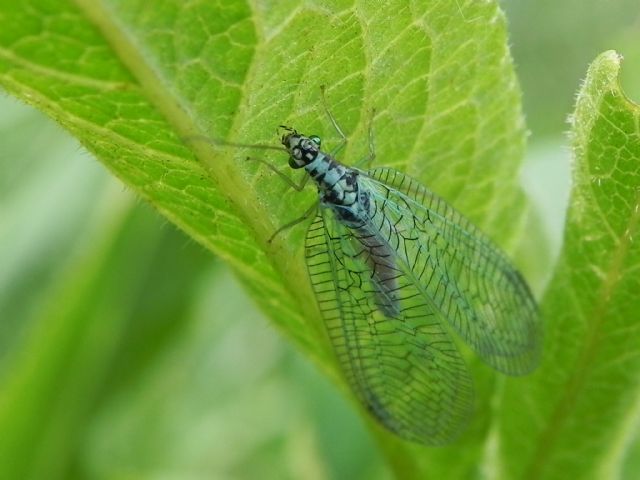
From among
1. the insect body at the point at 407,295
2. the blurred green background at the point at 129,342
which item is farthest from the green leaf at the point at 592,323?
the blurred green background at the point at 129,342

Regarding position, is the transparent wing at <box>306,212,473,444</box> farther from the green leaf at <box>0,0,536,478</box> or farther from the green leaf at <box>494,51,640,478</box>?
the green leaf at <box>494,51,640,478</box>

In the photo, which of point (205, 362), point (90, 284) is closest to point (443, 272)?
point (90, 284)

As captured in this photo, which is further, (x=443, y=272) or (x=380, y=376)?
(x=443, y=272)

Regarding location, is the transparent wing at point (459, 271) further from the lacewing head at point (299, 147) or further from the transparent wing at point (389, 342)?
the lacewing head at point (299, 147)

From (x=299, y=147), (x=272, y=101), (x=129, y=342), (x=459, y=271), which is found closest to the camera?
(x=272, y=101)

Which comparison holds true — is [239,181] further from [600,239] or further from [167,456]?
[167,456]

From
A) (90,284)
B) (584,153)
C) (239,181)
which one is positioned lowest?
(584,153)

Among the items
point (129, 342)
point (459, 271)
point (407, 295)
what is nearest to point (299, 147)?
point (407, 295)

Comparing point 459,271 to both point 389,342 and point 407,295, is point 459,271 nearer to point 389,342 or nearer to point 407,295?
point 407,295
